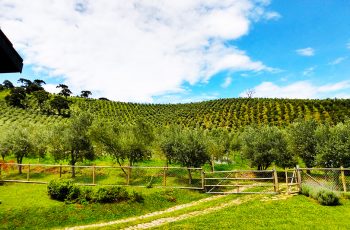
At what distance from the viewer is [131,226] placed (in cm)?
2034

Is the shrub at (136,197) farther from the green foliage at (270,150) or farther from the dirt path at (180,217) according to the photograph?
the green foliage at (270,150)

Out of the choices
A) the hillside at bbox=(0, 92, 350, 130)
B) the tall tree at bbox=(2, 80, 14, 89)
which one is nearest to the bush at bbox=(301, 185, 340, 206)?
the hillside at bbox=(0, 92, 350, 130)

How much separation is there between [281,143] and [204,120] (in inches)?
2704

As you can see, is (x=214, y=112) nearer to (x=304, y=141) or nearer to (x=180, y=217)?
(x=304, y=141)

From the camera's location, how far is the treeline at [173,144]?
35.9 meters

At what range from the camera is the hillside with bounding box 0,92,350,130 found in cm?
9844

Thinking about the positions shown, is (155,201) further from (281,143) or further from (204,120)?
(204,120)

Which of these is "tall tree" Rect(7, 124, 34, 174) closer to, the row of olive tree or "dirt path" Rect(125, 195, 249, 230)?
"dirt path" Rect(125, 195, 249, 230)

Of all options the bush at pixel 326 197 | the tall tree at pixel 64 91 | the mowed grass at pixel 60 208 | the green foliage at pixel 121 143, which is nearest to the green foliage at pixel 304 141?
the mowed grass at pixel 60 208

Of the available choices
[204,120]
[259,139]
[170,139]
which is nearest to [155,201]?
[170,139]

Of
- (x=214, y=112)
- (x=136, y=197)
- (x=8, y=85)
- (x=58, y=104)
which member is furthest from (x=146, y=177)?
(x=8, y=85)

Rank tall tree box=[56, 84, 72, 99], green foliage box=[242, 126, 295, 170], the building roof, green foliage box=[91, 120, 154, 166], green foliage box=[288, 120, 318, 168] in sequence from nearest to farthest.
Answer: the building roof, green foliage box=[91, 120, 154, 166], green foliage box=[242, 126, 295, 170], green foliage box=[288, 120, 318, 168], tall tree box=[56, 84, 72, 99]

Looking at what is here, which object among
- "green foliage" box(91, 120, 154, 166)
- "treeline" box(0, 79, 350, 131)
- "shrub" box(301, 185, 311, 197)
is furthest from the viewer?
"treeline" box(0, 79, 350, 131)

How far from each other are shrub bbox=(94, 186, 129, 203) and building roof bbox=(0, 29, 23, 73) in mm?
20311
